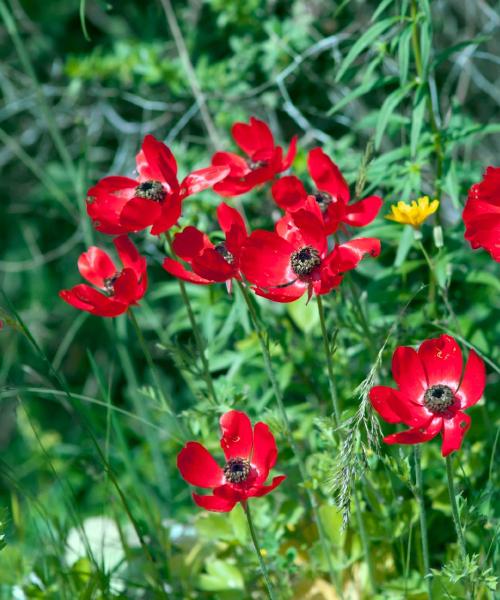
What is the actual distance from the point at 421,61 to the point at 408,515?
794 millimetres

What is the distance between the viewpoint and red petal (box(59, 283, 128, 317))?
127cm

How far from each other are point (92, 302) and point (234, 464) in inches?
12.0

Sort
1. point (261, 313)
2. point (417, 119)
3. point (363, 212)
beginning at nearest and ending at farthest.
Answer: point (363, 212) → point (417, 119) → point (261, 313)

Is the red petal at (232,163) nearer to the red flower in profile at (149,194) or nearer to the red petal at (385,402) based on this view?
the red flower in profile at (149,194)

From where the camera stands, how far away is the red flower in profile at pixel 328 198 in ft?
4.15

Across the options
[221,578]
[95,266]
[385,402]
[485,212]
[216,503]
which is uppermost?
[485,212]

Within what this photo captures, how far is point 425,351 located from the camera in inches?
47.8

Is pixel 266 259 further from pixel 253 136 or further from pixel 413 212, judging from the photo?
pixel 253 136

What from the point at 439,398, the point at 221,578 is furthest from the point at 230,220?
the point at 221,578

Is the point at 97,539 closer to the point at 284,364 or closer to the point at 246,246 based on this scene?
the point at 284,364

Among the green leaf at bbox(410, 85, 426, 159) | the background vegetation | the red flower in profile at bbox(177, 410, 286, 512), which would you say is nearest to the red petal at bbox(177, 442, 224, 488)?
the red flower in profile at bbox(177, 410, 286, 512)

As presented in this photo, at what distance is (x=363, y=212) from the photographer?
1326 millimetres

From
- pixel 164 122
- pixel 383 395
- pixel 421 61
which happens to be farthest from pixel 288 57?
pixel 383 395

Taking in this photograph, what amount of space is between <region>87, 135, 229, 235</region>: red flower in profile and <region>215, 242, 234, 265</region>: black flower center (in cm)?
8
